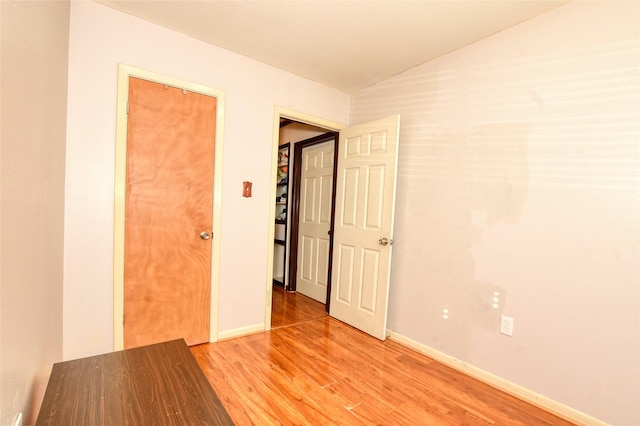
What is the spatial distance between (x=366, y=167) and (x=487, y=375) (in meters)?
1.96

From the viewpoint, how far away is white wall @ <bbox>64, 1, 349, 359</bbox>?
1922 mm

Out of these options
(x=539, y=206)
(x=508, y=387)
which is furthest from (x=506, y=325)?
(x=539, y=206)

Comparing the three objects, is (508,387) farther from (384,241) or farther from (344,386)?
(384,241)

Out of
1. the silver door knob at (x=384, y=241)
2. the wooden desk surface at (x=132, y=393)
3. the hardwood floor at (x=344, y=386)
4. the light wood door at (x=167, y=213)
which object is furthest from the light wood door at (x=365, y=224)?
the wooden desk surface at (x=132, y=393)

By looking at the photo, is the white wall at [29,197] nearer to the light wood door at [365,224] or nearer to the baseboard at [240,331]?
the baseboard at [240,331]

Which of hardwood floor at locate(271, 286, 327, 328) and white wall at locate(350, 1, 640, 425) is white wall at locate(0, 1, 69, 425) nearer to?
hardwood floor at locate(271, 286, 327, 328)

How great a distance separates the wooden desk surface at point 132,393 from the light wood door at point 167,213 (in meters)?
1.07

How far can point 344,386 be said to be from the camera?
1.95 metres

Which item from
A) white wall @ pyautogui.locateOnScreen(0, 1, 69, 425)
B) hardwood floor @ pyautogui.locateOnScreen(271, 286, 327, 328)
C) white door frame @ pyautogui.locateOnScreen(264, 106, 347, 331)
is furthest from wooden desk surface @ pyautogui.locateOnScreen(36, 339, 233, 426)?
hardwood floor @ pyautogui.locateOnScreen(271, 286, 327, 328)

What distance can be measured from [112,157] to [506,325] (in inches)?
118

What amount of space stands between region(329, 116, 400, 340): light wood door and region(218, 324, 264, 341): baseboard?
0.87 metres

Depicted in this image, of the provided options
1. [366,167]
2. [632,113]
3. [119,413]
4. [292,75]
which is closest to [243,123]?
[292,75]

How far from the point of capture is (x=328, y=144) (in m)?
3.69

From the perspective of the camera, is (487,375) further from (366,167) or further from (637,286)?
(366,167)
